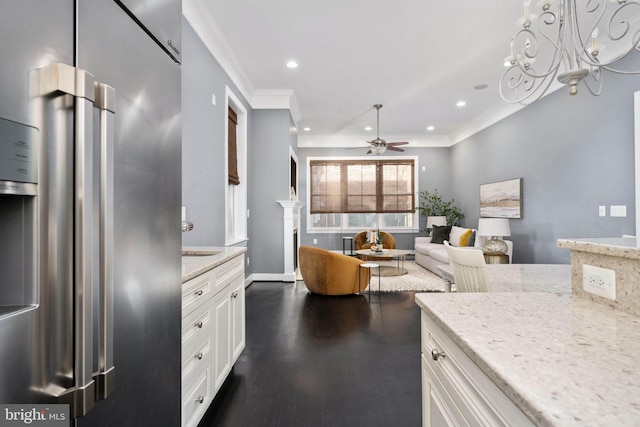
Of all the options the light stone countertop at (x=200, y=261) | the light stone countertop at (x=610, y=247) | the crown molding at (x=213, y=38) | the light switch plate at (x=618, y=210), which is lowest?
the light stone countertop at (x=200, y=261)

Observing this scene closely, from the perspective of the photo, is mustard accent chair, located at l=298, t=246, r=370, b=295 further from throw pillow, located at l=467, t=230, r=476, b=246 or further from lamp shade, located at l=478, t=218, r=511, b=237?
throw pillow, located at l=467, t=230, r=476, b=246

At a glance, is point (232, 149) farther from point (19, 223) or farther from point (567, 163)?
point (567, 163)

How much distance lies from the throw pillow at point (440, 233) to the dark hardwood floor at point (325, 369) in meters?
3.23

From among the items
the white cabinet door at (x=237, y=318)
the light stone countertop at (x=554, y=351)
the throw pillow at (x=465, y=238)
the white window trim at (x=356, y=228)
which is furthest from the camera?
the white window trim at (x=356, y=228)

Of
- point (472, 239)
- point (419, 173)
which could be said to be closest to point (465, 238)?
point (472, 239)

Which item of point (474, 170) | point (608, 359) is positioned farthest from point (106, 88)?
point (474, 170)

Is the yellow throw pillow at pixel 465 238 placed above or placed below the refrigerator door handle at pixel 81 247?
below

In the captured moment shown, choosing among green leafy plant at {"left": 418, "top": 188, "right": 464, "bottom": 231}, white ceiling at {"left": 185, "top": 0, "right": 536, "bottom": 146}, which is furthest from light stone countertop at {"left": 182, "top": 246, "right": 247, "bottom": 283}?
green leafy plant at {"left": 418, "top": 188, "right": 464, "bottom": 231}

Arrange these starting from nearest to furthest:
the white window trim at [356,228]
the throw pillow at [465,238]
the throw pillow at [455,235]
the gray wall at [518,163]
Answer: the gray wall at [518,163], the throw pillow at [465,238], the throw pillow at [455,235], the white window trim at [356,228]

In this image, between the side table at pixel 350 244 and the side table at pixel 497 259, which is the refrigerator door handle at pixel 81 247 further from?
the side table at pixel 350 244

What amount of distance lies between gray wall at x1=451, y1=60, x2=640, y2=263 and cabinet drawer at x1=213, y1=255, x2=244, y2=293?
3.75 meters

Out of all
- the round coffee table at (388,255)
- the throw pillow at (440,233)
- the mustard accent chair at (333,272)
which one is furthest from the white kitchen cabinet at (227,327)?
the throw pillow at (440,233)

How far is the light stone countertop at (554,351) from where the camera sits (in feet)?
1.58

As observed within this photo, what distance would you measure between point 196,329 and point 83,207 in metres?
1.05
